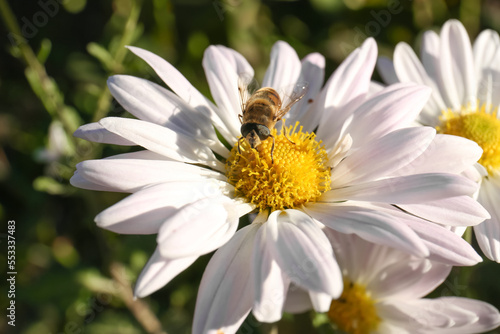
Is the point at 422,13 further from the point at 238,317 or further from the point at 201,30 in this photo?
the point at 238,317

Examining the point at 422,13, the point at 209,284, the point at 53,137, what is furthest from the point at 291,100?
the point at 422,13

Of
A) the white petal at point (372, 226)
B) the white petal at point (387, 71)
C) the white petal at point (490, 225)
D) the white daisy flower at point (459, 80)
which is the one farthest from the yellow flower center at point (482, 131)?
the white petal at point (372, 226)

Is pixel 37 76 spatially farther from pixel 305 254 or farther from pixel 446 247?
pixel 446 247

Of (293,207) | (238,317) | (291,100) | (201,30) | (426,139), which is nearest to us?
(238,317)

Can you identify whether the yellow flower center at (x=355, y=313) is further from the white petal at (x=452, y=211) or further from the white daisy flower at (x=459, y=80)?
the white daisy flower at (x=459, y=80)

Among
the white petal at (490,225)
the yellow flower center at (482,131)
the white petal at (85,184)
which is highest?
the white petal at (85,184)

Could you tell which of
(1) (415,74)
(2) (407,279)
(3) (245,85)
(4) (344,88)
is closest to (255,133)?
(3) (245,85)
